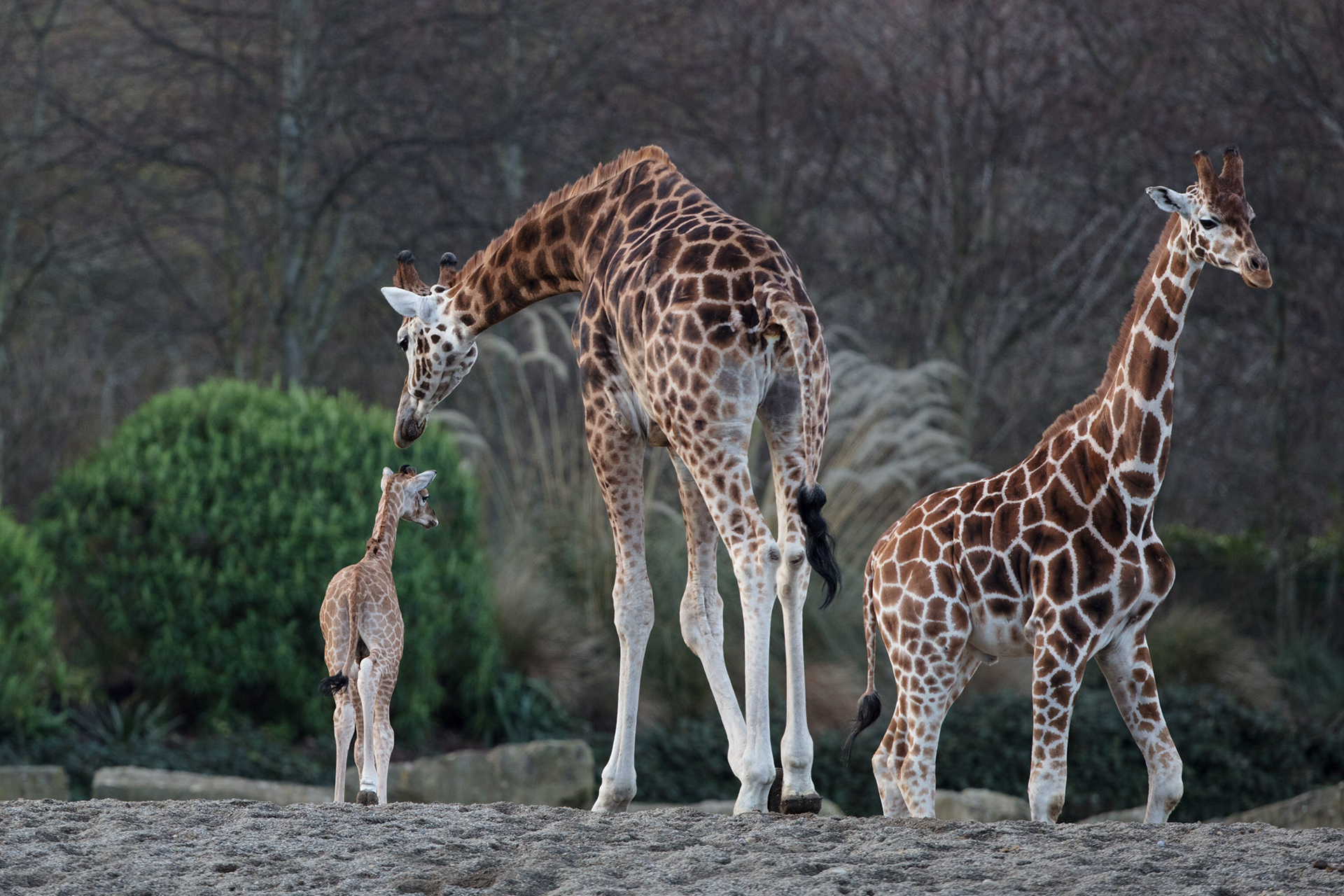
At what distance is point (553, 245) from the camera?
5078 millimetres

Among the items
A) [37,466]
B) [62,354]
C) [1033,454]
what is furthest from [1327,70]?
[62,354]

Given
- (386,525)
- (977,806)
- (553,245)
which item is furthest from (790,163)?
(386,525)

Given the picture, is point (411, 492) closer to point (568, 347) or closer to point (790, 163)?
point (568, 347)

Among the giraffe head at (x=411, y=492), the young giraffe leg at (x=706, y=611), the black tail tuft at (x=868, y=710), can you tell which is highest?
the giraffe head at (x=411, y=492)

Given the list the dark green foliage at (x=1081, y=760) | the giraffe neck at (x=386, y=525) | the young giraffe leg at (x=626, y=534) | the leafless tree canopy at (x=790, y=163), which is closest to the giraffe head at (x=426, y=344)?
the giraffe neck at (x=386, y=525)

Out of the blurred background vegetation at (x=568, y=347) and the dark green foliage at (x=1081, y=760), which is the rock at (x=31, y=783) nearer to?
the blurred background vegetation at (x=568, y=347)

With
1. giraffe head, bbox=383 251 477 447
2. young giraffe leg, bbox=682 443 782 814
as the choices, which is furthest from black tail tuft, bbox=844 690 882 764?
giraffe head, bbox=383 251 477 447

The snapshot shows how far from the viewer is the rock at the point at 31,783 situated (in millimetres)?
6992

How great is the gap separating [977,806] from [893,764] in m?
3.31

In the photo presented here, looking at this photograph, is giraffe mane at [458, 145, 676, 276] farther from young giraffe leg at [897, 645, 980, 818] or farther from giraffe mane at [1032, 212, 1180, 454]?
young giraffe leg at [897, 645, 980, 818]

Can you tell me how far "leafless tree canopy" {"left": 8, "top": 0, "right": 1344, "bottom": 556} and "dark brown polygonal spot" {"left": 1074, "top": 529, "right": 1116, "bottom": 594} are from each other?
6.82m

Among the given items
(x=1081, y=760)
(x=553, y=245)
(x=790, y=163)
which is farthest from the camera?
(x=790, y=163)

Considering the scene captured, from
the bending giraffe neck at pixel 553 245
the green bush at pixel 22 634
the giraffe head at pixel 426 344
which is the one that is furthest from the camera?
the green bush at pixel 22 634

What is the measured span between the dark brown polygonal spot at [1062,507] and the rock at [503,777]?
4.31 metres
